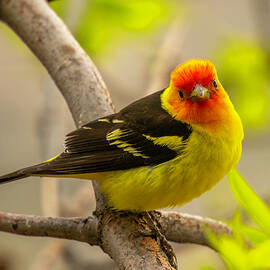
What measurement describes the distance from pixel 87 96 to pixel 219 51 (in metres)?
1.57

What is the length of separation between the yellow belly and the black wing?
2.3 inches

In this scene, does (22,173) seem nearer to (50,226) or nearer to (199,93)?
(50,226)

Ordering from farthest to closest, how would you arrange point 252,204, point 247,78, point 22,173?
point 247,78, point 22,173, point 252,204

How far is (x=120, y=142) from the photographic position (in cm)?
244

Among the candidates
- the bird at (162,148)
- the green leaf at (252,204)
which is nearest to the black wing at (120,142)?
the bird at (162,148)

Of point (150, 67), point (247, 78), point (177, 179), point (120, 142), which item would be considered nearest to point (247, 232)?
point (177, 179)

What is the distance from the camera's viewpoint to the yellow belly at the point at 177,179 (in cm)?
219

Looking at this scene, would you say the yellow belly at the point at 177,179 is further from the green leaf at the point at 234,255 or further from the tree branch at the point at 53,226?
the green leaf at the point at 234,255

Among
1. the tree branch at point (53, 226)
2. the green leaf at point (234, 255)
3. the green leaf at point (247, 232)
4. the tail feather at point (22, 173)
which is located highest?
the tail feather at point (22, 173)

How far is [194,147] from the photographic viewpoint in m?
2.25

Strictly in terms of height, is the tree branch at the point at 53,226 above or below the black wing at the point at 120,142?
below

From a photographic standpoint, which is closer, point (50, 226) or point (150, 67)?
point (50, 226)

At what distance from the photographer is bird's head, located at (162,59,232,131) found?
2348 mm

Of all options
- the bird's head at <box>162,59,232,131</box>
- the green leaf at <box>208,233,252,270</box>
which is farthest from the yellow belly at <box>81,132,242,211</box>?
the green leaf at <box>208,233,252,270</box>
